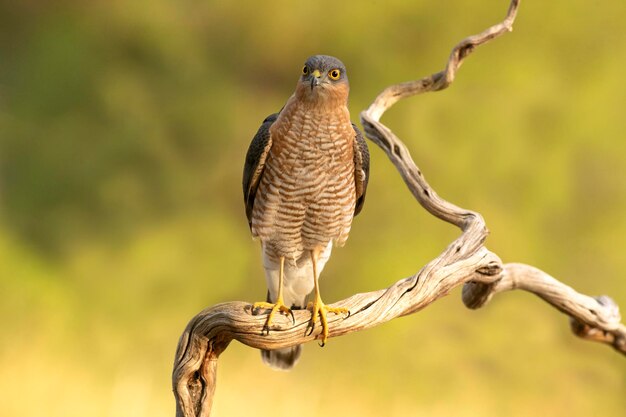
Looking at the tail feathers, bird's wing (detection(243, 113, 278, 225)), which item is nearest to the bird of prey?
bird's wing (detection(243, 113, 278, 225))

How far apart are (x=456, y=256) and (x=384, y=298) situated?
1.28 ft

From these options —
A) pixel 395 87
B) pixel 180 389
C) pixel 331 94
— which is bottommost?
pixel 180 389

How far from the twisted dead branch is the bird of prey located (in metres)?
0.08

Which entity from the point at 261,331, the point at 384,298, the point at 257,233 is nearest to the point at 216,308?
the point at 261,331

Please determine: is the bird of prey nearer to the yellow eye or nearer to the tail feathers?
the yellow eye

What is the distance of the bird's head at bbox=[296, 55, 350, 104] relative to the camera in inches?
95.0

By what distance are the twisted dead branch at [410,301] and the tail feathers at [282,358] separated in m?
0.39

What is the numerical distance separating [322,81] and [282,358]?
1115 mm

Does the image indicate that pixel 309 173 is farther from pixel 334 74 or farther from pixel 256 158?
pixel 334 74

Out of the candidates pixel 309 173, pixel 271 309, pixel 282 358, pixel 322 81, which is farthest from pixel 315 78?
pixel 282 358

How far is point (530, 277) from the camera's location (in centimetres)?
321

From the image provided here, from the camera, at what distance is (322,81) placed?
2.41 m

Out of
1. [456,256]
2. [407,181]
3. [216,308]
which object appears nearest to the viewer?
[216,308]

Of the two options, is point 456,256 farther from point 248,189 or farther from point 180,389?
point 180,389
